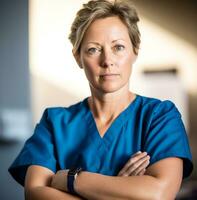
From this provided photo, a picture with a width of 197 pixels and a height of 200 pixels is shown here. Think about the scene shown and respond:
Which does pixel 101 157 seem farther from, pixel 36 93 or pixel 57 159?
pixel 36 93

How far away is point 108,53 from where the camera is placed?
51.8 inches

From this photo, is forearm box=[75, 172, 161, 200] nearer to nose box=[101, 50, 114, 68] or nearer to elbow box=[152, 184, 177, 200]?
elbow box=[152, 184, 177, 200]

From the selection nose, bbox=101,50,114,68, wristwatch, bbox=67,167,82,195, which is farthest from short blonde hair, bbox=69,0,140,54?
wristwatch, bbox=67,167,82,195

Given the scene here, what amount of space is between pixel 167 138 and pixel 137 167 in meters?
0.15

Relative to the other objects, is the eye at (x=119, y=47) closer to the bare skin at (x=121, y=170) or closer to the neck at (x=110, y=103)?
the bare skin at (x=121, y=170)

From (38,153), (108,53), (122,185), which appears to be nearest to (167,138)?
(122,185)

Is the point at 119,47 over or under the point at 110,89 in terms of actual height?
over

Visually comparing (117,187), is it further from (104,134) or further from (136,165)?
(104,134)

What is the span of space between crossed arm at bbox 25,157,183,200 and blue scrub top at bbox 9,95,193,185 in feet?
0.17

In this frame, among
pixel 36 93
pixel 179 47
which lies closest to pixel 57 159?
pixel 36 93

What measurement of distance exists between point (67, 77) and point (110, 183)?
4.73 feet

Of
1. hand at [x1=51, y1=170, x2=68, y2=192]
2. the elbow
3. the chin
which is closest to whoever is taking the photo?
the elbow

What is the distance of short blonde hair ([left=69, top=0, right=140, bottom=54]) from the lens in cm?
135

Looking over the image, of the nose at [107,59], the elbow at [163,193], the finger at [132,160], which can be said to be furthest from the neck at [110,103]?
the elbow at [163,193]
